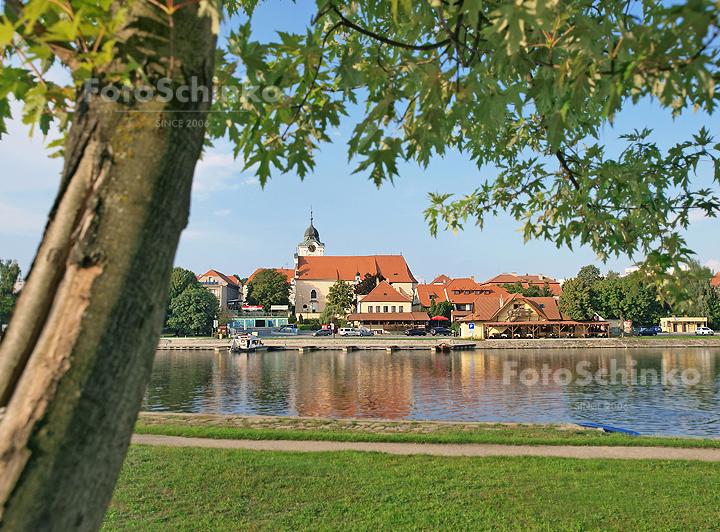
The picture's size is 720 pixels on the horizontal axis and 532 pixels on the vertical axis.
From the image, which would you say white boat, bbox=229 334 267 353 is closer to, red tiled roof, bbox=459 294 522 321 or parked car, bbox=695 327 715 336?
red tiled roof, bbox=459 294 522 321

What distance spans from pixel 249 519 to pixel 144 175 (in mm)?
5233

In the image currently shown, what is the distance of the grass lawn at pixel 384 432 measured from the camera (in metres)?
10.8

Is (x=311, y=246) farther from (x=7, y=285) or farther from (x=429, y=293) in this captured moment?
(x=7, y=285)

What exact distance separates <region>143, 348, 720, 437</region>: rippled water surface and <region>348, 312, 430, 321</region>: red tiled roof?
39.9 metres

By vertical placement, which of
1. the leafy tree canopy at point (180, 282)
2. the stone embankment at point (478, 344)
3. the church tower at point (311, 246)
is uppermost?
the church tower at point (311, 246)

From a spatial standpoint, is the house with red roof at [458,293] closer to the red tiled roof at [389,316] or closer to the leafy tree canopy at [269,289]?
the red tiled roof at [389,316]

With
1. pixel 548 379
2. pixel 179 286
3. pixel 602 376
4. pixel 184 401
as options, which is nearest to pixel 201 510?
pixel 184 401

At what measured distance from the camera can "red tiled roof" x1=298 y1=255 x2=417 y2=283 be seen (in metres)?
112

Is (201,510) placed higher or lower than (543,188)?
lower

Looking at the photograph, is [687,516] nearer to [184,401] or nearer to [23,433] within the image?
[23,433]

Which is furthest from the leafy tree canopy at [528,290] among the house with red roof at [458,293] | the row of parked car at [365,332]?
the row of parked car at [365,332]

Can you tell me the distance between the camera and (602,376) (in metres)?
31.4

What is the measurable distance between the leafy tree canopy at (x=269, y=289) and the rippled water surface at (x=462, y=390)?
62396 mm

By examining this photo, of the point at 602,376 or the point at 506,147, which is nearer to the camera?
the point at 506,147
